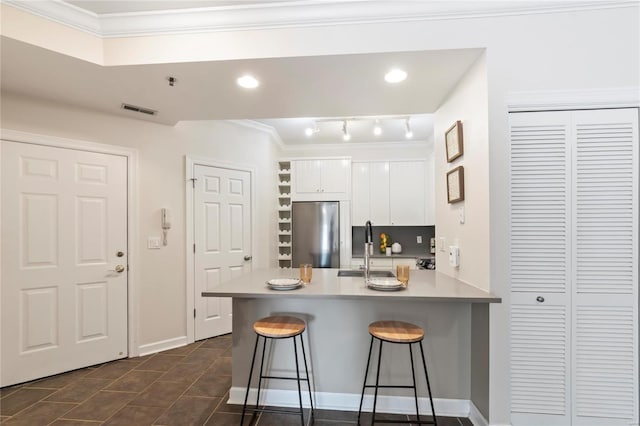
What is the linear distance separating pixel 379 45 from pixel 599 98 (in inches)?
50.0

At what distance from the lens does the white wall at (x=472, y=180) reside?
1.71 metres

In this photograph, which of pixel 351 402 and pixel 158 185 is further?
pixel 158 185

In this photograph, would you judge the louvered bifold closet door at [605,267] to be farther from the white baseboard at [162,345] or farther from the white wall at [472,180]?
the white baseboard at [162,345]

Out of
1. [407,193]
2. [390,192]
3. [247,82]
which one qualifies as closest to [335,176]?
[390,192]

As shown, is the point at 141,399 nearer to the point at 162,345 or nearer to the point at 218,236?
the point at 162,345

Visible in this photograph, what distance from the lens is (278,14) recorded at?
1797 mm

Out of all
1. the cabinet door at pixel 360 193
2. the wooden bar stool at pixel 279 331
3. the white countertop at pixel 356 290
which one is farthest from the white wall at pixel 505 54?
the cabinet door at pixel 360 193

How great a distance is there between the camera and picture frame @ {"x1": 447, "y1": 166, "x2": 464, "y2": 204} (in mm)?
1959

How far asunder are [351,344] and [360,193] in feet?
9.82

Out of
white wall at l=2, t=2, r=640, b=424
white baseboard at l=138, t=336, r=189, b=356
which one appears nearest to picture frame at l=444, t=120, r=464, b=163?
white wall at l=2, t=2, r=640, b=424

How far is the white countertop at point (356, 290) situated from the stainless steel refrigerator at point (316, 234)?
2275 mm

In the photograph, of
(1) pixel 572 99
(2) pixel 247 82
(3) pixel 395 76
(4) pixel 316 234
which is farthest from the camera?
(4) pixel 316 234

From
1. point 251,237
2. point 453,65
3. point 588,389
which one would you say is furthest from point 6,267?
point 588,389

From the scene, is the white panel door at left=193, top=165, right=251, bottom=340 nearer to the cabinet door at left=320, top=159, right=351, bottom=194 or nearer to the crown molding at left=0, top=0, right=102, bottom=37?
the cabinet door at left=320, top=159, right=351, bottom=194
